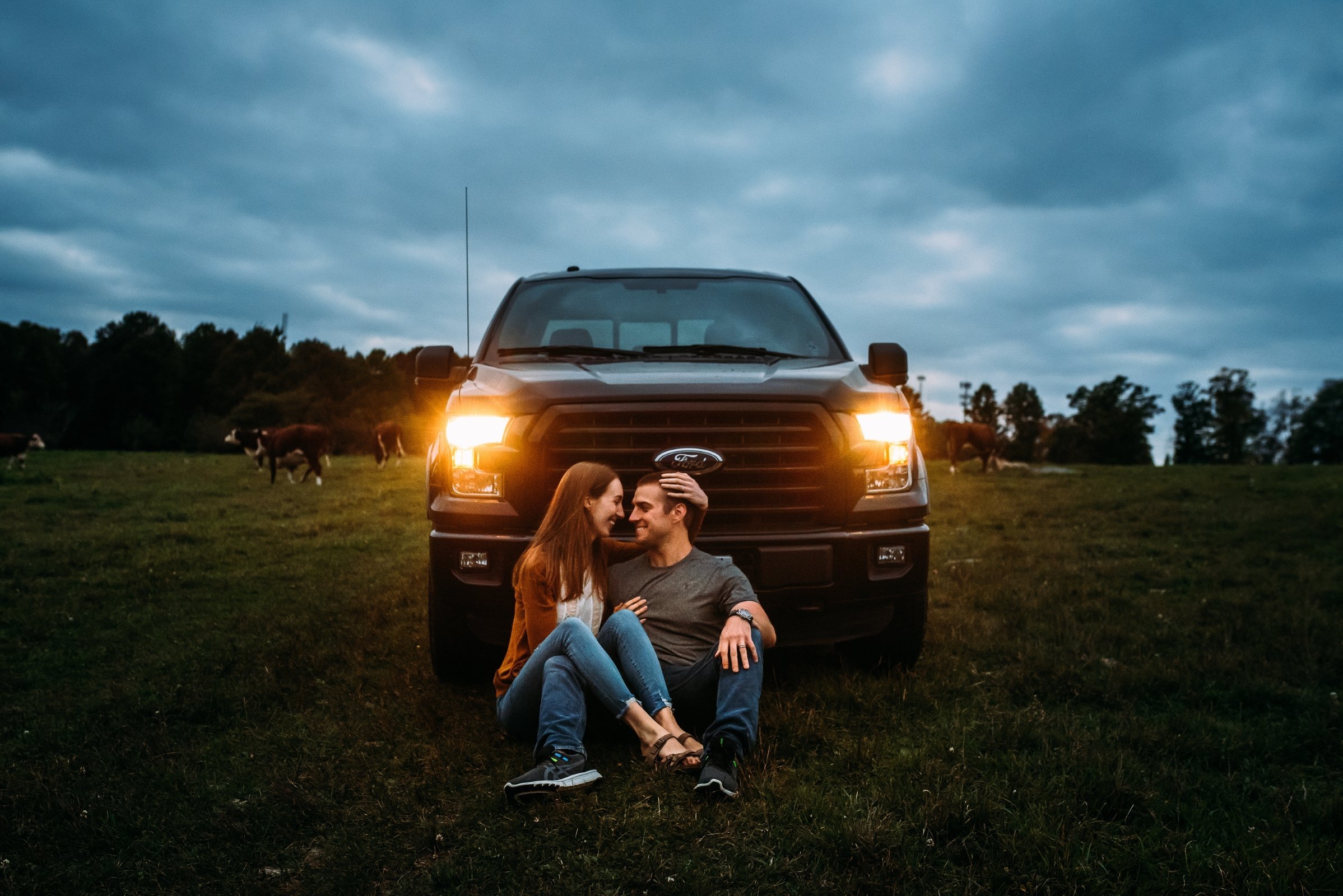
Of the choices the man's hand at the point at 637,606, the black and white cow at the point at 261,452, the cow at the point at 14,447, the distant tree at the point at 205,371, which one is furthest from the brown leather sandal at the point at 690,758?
the distant tree at the point at 205,371

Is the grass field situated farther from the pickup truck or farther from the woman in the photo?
the pickup truck

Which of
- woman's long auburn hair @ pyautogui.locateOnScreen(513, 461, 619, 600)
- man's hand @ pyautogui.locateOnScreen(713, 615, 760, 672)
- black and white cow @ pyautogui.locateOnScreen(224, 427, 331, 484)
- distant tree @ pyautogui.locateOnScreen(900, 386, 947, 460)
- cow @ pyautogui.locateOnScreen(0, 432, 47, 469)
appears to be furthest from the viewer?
distant tree @ pyautogui.locateOnScreen(900, 386, 947, 460)

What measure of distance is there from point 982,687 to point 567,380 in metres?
2.57

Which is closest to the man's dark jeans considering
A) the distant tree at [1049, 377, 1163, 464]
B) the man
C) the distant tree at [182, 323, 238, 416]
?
the man

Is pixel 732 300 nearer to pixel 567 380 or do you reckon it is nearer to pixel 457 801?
pixel 567 380

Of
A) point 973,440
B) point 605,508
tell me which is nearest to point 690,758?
point 605,508

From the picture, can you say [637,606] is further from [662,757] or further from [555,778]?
[555,778]

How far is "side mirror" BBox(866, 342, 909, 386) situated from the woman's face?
5.41 feet

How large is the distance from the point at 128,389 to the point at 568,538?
254ft

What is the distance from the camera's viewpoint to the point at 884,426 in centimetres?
418

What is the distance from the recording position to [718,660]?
3.62m

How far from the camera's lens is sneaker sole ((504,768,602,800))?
311cm

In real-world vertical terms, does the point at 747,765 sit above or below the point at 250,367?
below

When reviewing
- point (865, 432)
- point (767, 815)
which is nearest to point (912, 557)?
point (865, 432)
